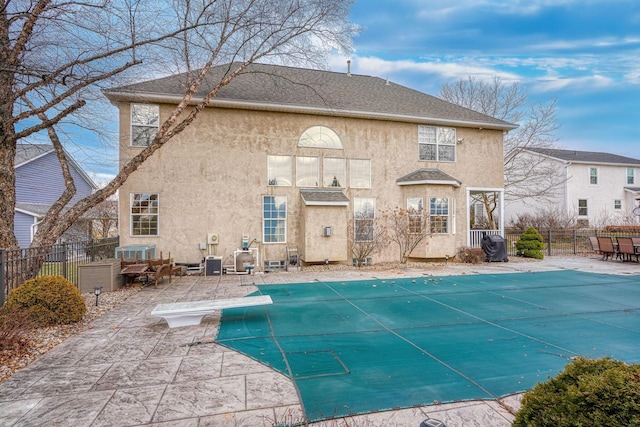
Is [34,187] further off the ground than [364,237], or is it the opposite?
[34,187]

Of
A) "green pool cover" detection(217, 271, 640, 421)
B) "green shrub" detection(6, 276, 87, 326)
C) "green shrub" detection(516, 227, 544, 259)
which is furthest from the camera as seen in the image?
"green shrub" detection(516, 227, 544, 259)

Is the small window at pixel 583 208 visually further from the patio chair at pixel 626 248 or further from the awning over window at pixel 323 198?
the awning over window at pixel 323 198

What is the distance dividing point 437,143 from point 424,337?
11.9 meters

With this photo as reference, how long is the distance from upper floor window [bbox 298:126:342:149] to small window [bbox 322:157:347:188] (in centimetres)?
63

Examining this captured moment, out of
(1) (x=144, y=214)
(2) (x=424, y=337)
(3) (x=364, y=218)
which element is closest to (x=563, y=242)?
(3) (x=364, y=218)

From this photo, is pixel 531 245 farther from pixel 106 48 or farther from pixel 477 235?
pixel 106 48

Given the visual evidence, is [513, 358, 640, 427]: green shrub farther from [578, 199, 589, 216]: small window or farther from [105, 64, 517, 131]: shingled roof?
[578, 199, 589, 216]: small window

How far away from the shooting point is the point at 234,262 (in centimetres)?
1246

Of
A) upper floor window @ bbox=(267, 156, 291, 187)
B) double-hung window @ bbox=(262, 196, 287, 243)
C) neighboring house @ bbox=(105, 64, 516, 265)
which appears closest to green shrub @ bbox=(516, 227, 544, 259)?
neighboring house @ bbox=(105, 64, 516, 265)

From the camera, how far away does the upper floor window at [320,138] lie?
13.7 meters

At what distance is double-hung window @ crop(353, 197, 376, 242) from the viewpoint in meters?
13.8

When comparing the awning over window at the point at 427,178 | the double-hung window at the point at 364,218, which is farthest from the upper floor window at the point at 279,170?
the awning over window at the point at 427,178

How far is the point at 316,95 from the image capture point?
14.1 m

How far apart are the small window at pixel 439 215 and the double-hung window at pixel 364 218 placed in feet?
8.31
